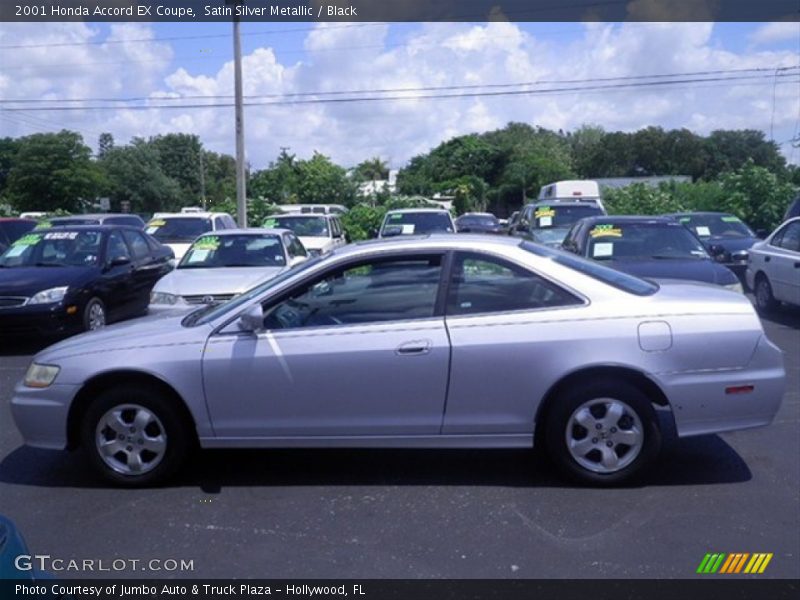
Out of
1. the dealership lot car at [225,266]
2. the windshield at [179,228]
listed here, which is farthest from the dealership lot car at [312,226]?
the dealership lot car at [225,266]

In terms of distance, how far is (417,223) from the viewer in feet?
63.6

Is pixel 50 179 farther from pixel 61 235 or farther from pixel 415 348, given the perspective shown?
pixel 415 348

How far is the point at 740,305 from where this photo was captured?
534 cm

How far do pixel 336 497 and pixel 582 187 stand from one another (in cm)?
2570

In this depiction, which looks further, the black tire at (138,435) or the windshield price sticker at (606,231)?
the windshield price sticker at (606,231)

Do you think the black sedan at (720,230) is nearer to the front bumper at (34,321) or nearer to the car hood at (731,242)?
Result: the car hood at (731,242)

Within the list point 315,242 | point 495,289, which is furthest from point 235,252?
point 315,242

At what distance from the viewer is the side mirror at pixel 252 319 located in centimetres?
510

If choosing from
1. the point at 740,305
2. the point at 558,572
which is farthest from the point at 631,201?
the point at 558,572

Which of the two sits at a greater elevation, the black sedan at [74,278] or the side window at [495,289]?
the side window at [495,289]

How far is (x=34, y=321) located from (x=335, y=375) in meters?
6.26

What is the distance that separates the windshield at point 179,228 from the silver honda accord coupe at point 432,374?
1401cm

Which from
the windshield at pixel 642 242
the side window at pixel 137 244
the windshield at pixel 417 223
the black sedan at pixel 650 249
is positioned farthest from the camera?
the windshield at pixel 417 223

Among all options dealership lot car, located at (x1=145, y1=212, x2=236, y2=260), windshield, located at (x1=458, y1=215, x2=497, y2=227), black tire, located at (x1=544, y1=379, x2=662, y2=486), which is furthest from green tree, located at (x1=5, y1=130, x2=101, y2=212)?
black tire, located at (x1=544, y1=379, x2=662, y2=486)
